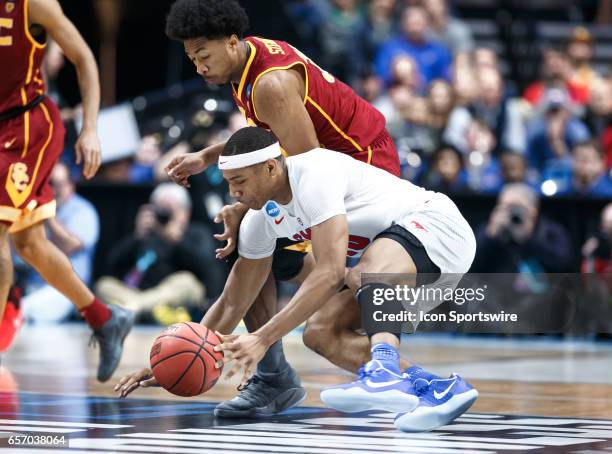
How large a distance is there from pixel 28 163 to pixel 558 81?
29.7ft

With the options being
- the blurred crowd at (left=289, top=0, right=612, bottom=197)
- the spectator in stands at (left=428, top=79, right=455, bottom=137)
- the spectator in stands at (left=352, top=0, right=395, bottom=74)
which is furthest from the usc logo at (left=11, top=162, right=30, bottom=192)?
the spectator in stands at (left=352, top=0, right=395, bottom=74)

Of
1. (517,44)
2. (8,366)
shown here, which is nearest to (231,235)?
(8,366)

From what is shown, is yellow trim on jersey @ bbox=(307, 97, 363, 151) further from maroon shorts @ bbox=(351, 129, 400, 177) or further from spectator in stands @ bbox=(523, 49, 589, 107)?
spectator in stands @ bbox=(523, 49, 589, 107)

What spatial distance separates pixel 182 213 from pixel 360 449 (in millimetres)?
7810

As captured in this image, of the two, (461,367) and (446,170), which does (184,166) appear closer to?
(461,367)

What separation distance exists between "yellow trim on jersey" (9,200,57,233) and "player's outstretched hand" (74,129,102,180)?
33cm

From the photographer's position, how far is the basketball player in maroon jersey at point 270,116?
5.93m

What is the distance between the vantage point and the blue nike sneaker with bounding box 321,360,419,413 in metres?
5.13

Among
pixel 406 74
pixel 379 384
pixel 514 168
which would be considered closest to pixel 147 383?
pixel 379 384

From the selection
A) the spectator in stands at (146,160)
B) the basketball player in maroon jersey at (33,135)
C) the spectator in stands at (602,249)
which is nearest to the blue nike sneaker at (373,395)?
the basketball player in maroon jersey at (33,135)

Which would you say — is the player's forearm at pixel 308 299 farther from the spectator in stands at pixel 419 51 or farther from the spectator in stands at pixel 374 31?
the spectator in stands at pixel 374 31

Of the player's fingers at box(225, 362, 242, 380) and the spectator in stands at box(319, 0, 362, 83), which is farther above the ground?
the spectator in stands at box(319, 0, 362, 83)

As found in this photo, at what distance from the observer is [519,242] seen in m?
11.6

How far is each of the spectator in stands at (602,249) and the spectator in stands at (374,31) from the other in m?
4.85
